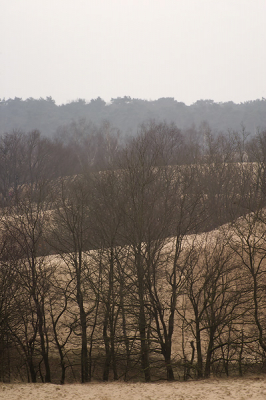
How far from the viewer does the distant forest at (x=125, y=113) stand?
82550mm

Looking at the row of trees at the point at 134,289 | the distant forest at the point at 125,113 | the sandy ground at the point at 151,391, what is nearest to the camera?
the sandy ground at the point at 151,391

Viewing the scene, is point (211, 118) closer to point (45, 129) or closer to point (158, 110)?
point (158, 110)

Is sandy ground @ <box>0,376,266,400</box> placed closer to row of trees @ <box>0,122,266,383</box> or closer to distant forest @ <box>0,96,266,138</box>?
row of trees @ <box>0,122,266,383</box>

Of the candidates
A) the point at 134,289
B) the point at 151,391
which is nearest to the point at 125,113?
the point at 134,289

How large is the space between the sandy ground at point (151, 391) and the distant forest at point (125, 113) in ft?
238

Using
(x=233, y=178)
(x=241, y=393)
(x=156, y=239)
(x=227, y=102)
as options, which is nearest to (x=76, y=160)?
(x=233, y=178)

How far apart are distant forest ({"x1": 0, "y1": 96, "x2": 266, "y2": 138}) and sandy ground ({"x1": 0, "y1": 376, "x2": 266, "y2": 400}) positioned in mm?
72608

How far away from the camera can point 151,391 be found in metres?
8.85

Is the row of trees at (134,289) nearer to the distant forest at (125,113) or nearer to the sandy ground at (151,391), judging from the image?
the sandy ground at (151,391)

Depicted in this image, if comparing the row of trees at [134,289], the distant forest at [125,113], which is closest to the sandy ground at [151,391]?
the row of trees at [134,289]

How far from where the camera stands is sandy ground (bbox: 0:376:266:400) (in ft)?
26.5

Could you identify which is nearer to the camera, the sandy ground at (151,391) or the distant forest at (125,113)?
the sandy ground at (151,391)

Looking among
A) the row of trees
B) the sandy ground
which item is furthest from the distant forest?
the sandy ground

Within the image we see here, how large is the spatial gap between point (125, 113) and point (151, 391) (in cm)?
8603
